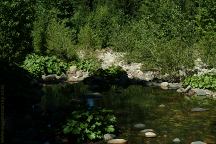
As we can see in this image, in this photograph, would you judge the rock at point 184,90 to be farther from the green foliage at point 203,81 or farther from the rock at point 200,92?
the rock at point 200,92

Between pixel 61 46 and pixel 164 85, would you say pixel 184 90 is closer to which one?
pixel 164 85

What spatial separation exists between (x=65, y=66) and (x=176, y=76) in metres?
9.71

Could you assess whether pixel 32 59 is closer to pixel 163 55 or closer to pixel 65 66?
pixel 65 66

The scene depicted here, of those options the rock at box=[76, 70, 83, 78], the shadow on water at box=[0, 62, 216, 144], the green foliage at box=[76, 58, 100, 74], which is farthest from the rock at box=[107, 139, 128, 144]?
the green foliage at box=[76, 58, 100, 74]

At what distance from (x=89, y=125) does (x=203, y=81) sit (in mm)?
13441

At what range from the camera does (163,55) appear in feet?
108

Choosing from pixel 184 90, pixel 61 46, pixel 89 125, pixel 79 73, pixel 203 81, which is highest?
pixel 61 46

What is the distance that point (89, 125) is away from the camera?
60.4ft

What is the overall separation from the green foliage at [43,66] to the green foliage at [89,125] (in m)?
16.1

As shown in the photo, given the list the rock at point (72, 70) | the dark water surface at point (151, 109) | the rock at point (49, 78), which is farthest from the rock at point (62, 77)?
the dark water surface at point (151, 109)

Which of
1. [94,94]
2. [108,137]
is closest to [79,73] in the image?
[94,94]

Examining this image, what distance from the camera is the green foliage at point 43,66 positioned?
1379 inches

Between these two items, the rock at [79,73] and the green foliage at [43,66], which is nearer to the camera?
the green foliage at [43,66]

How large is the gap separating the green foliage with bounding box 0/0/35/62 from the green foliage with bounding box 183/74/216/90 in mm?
12919
